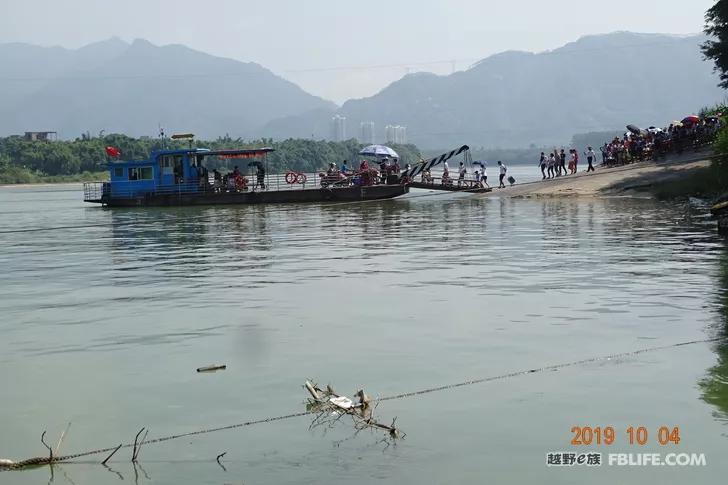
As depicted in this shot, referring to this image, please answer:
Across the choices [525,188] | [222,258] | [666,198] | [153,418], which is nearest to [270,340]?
[153,418]

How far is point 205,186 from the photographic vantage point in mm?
58000

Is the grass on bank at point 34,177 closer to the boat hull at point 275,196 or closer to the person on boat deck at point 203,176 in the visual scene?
the person on boat deck at point 203,176

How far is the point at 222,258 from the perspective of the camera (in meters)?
26.9

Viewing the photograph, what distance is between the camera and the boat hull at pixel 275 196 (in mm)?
55156

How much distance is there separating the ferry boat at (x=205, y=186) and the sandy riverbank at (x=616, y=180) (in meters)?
7.63

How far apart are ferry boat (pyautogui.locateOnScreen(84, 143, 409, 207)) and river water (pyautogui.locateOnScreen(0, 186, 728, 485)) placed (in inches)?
1068

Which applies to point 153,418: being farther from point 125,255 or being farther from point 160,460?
point 125,255

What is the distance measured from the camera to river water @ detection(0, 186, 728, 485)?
8.72 m

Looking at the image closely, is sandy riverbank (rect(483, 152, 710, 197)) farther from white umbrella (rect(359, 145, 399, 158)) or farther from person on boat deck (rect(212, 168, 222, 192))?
person on boat deck (rect(212, 168, 222, 192))

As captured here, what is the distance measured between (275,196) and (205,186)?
462cm

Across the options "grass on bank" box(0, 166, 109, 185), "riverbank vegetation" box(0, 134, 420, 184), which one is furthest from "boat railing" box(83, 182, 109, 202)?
"grass on bank" box(0, 166, 109, 185)

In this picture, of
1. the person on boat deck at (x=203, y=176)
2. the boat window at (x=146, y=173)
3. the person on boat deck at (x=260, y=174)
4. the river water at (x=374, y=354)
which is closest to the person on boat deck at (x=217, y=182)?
the person on boat deck at (x=203, y=176)

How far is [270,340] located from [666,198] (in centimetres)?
3421

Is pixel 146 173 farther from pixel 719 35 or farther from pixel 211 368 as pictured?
pixel 211 368
